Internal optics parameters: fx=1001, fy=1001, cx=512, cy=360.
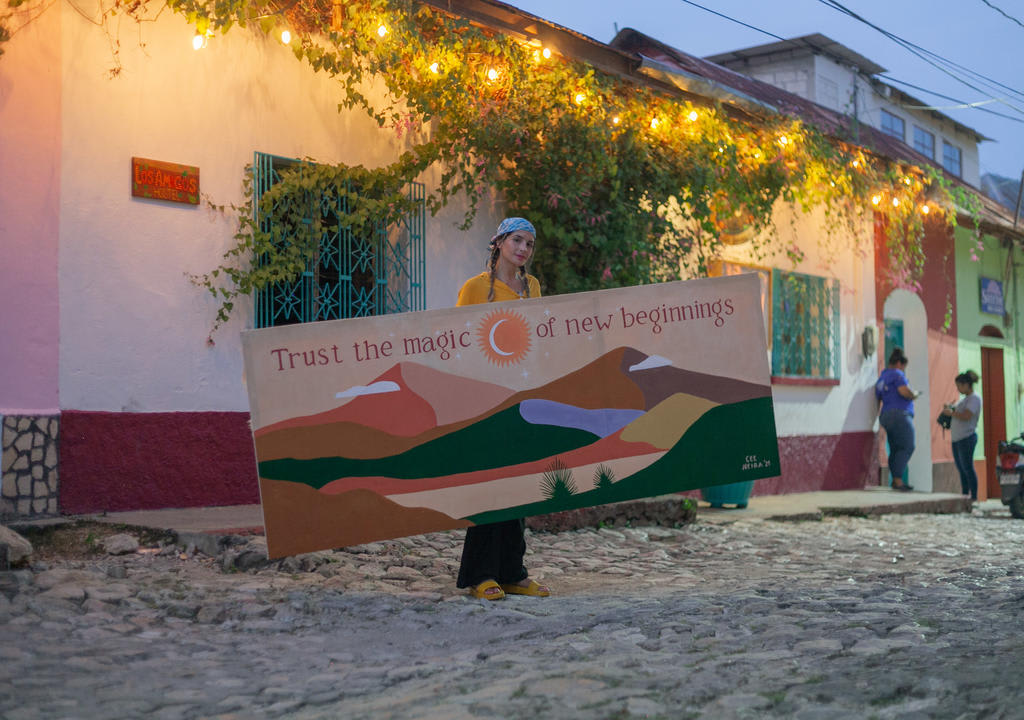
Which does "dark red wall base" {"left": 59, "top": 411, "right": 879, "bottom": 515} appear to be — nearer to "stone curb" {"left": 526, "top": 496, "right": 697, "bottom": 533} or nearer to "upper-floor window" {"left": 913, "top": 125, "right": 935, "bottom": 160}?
"stone curb" {"left": 526, "top": 496, "right": 697, "bottom": 533}

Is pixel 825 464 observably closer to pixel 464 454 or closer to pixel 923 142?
pixel 464 454

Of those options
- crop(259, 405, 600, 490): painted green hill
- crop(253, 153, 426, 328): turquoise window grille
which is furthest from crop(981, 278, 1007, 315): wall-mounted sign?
crop(259, 405, 600, 490): painted green hill

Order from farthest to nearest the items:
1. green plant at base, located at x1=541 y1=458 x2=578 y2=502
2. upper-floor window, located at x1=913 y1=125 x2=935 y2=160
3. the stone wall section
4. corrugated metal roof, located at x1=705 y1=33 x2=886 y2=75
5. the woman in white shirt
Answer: upper-floor window, located at x1=913 y1=125 x2=935 y2=160
corrugated metal roof, located at x1=705 y1=33 x2=886 y2=75
the woman in white shirt
the stone wall section
green plant at base, located at x1=541 y1=458 x2=578 y2=502

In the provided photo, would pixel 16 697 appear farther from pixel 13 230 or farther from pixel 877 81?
pixel 877 81

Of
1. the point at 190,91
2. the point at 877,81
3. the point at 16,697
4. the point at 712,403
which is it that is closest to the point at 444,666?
the point at 16,697

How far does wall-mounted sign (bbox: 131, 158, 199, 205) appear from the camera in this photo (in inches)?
247

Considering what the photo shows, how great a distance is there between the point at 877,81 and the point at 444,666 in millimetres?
19280

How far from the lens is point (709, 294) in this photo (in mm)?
4754

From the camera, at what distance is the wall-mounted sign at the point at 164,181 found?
247 inches

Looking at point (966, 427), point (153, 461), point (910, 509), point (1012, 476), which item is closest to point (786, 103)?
point (966, 427)

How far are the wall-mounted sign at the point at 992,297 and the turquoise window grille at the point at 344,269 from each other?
11017 mm

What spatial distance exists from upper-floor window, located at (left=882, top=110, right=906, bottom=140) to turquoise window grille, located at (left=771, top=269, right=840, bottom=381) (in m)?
9.93
